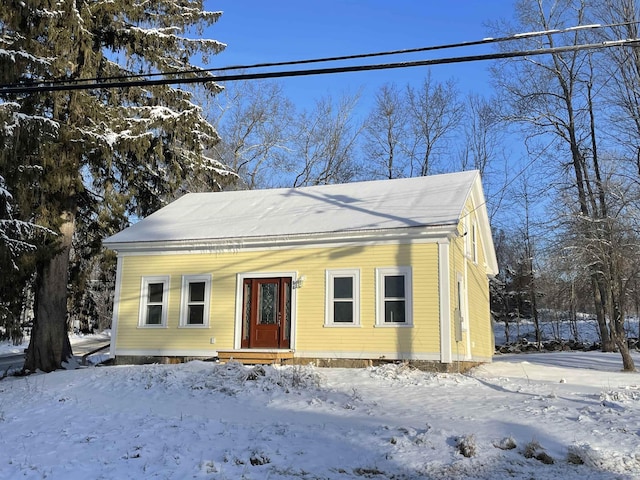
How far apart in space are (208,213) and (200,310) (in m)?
4.00

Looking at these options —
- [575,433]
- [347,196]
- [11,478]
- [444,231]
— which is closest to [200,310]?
[347,196]

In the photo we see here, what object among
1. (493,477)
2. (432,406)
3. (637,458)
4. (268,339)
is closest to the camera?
(493,477)

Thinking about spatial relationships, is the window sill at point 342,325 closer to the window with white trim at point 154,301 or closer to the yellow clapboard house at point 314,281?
the yellow clapboard house at point 314,281

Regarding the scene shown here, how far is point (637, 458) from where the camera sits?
6.76 meters

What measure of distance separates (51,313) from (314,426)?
1194 cm

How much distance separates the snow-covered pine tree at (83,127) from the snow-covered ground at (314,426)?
5015 mm

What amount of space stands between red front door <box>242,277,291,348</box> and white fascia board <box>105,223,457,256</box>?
3.29ft

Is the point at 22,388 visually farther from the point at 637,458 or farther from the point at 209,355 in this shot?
the point at 637,458

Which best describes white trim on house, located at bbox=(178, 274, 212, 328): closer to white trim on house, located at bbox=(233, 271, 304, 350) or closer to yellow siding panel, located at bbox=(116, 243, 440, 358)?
yellow siding panel, located at bbox=(116, 243, 440, 358)

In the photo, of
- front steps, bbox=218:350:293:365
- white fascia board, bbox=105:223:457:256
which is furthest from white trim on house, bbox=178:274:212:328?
front steps, bbox=218:350:293:365

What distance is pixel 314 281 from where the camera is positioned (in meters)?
15.2

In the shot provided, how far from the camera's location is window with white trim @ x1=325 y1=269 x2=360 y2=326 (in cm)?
1470

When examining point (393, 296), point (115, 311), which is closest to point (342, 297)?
point (393, 296)

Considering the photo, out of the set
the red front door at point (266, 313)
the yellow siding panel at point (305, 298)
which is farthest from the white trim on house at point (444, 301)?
the red front door at point (266, 313)
